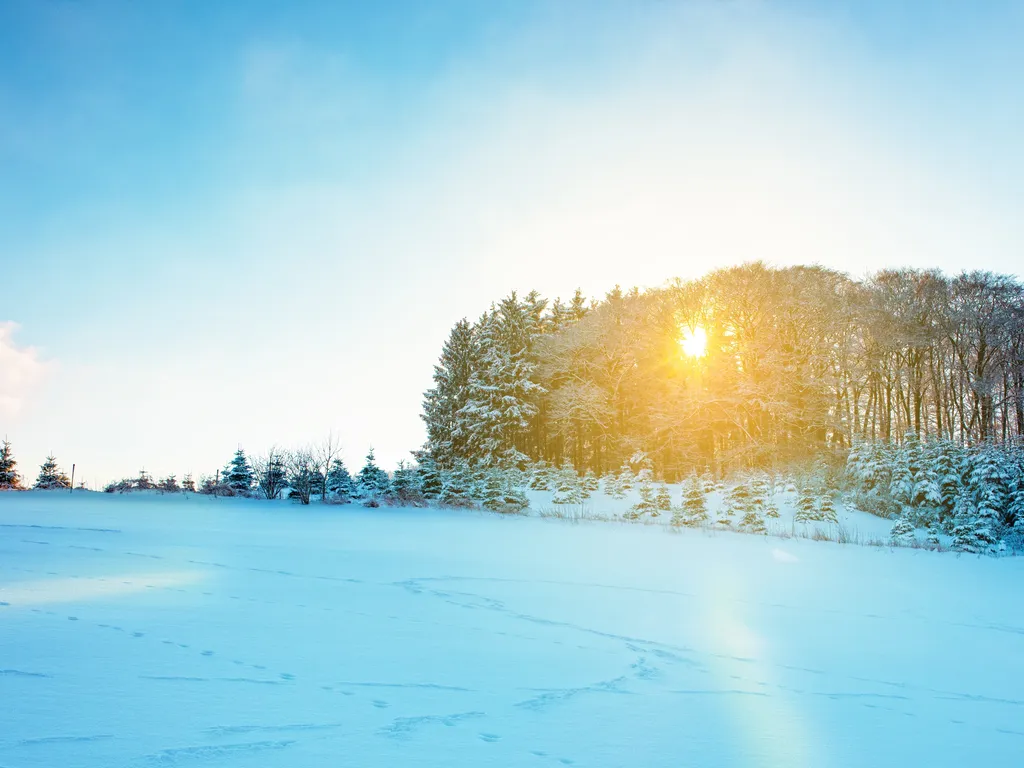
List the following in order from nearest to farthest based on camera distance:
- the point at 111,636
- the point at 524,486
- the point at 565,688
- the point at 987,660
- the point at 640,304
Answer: the point at 565,688
the point at 111,636
the point at 987,660
the point at 524,486
the point at 640,304

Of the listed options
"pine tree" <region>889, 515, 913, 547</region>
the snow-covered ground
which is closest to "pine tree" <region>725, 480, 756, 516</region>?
"pine tree" <region>889, 515, 913, 547</region>

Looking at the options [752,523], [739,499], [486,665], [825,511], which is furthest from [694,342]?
[486,665]

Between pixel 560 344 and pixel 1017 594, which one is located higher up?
pixel 560 344

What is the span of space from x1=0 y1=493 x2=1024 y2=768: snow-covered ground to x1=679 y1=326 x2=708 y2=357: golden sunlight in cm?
2007

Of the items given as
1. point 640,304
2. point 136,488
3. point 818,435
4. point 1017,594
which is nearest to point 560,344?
point 640,304

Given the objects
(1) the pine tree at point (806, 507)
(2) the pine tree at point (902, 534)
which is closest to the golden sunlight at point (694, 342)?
(1) the pine tree at point (806, 507)

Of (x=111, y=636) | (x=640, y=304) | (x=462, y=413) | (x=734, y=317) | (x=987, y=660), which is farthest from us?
(x=462, y=413)

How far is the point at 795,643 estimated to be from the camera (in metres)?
4.33

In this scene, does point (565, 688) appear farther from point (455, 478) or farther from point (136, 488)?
point (136, 488)

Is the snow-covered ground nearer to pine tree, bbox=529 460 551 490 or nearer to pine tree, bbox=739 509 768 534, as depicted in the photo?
pine tree, bbox=739 509 768 534

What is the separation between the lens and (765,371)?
2414 centimetres

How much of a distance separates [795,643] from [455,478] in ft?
66.5

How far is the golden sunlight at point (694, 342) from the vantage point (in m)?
26.8

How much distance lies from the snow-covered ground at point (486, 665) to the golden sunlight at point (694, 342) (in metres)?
20.1
